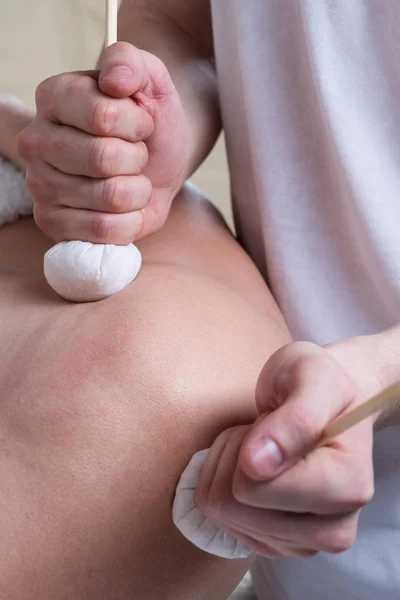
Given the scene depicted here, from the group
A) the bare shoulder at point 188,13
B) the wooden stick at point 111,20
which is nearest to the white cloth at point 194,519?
the wooden stick at point 111,20

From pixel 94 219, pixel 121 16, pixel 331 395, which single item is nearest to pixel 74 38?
pixel 121 16

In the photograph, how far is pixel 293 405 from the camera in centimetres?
37

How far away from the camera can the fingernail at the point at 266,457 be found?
36 centimetres

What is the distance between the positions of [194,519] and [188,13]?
0.60 m

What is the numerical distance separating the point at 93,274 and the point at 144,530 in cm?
19

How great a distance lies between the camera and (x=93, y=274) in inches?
20.6

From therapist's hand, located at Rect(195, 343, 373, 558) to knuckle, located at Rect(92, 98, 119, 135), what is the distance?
0.23m

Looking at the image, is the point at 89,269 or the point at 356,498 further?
the point at 89,269

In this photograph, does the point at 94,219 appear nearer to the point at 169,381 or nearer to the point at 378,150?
the point at 169,381

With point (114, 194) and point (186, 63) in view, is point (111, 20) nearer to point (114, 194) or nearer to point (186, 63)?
point (114, 194)

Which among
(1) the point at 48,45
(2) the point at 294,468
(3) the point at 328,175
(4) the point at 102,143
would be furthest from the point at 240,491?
(1) the point at 48,45

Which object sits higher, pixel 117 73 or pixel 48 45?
pixel 117 73

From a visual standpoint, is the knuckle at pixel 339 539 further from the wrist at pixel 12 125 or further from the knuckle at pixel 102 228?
the wrist at pixel 12 125

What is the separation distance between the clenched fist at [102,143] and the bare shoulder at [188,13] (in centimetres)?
29
